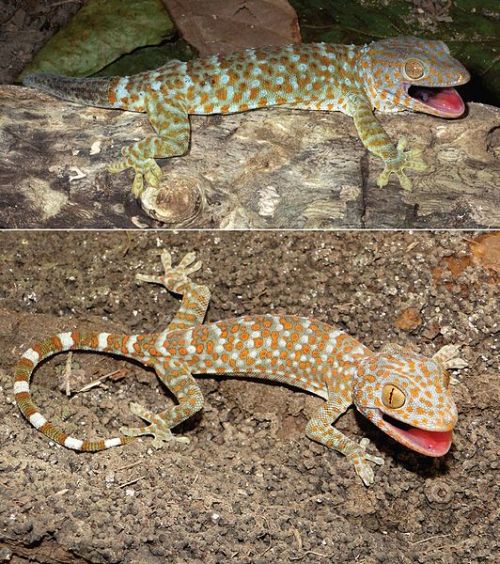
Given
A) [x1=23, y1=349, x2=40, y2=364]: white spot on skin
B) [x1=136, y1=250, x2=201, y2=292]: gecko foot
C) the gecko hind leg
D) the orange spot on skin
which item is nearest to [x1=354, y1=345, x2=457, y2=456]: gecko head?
the gecko hind leg

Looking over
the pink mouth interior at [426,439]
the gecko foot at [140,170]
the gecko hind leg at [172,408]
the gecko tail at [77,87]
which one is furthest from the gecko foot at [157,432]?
the gecko tail at [77,87]

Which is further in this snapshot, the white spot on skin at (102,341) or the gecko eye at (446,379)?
the white spot on skin at (102,341)

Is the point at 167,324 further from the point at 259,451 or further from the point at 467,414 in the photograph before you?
the point at 467,414

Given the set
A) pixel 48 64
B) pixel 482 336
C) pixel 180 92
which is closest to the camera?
pixel 48 64

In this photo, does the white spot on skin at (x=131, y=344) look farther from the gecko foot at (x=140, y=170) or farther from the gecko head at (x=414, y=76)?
the gecko head at (x=414, y=76)

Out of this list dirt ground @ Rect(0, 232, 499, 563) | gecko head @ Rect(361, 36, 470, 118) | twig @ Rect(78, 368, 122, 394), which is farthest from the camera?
twig @ Rect(78, 368, 122, 394)

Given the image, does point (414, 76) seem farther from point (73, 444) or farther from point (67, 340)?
point (73, 444)

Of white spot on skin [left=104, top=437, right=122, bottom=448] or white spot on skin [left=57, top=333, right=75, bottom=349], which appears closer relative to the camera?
white spot on skin [left=104, top=437, right=122, bottom=448]

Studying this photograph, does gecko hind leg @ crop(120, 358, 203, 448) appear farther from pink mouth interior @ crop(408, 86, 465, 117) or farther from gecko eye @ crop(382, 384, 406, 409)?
pink mouth interior @ crop(408, 86, 465, 117)

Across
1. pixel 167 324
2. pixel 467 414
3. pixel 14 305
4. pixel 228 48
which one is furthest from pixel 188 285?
pixel 467 414
